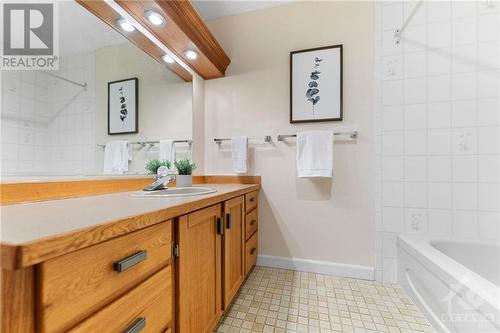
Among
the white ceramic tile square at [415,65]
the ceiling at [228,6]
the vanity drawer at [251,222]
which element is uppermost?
the ceiling at [228,6]

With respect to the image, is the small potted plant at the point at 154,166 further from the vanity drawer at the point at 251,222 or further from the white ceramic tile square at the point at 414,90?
the white ceramic tile square at the point at 414,90

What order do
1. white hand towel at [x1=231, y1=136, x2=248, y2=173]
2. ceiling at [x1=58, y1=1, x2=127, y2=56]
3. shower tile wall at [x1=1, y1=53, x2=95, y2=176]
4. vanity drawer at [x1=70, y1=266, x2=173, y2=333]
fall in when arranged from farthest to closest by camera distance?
1. white hand towel at [x1=231, y1=136, x2=248, y2=173]
2. ceiling at [x1=58, y1=1, x2=127, y2=56]
3. shower tile wall at [x1=1, y1=53, x2=95, y2=176]
4. vanity drawer at [x1=70, y1=266, x2=173, y2=333]

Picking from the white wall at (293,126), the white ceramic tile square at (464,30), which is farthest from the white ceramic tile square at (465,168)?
the white ceramic tile square at (464,30)

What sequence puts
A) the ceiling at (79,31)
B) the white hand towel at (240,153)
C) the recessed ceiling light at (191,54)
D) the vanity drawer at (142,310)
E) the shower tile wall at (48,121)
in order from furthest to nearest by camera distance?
the white hand towel at (240,153), the recessed ceiling light at (191,54), the ceiling at (79,31), the shower tile wall at (48,121), the vanity drawer at (142,310)

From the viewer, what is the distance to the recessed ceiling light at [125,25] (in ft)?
3.96

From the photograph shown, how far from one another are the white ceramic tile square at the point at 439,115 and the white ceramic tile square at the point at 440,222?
603 millimetres

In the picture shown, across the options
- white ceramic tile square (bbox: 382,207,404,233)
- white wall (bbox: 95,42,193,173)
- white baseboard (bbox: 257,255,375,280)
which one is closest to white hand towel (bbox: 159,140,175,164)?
white wall (bbox: 95,42,193,173)

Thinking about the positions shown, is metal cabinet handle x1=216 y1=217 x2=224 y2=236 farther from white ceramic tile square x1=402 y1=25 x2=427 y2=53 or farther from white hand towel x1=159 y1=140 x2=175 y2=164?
white ceramic tile square x1=402 y1=25 x2=427 y2=53

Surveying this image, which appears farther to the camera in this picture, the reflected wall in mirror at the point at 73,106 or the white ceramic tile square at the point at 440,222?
the white ceramic tile square at the point at 440,222

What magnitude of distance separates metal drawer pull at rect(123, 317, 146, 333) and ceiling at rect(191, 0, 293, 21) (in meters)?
2.23

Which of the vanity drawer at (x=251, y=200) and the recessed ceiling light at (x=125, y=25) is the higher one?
the recessed ceiling light at (x=125, y=25)

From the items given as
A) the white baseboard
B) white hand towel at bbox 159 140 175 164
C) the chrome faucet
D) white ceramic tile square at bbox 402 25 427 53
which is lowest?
the white baseboard

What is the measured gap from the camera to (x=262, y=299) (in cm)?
140

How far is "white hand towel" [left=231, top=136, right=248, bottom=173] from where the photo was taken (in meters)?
1.88
